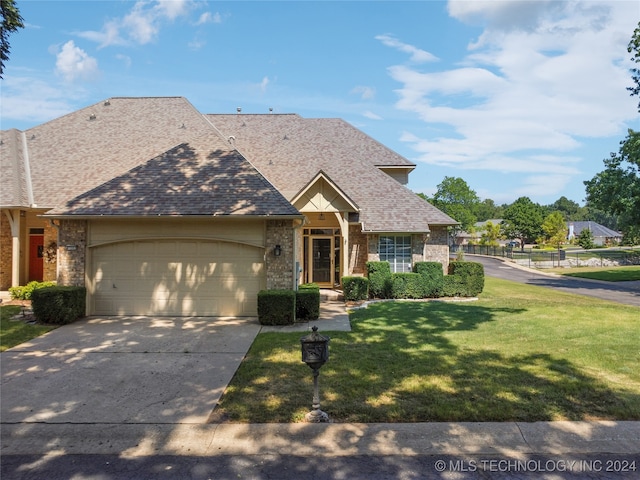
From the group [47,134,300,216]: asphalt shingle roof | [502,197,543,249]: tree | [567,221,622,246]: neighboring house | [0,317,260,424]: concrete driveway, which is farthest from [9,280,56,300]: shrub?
[567,221,622,246]: neighboring house

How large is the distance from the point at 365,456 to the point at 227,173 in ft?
35.6

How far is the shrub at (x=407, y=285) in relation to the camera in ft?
52.7

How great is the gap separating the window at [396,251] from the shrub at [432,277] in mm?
993

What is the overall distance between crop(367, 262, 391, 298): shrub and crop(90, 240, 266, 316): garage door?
547 centimetres

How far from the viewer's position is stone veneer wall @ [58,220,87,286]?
12.1m

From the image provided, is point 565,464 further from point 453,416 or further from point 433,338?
point 433,338

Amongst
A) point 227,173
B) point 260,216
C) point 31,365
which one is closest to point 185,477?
point 31,365

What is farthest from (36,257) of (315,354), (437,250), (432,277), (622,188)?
(622,188)

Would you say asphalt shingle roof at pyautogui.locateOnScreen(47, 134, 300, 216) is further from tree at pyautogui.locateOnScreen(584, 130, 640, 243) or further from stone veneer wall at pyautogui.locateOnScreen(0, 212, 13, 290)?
tree at pyautogui.locateOnScreen(584, 130, 640, 243)

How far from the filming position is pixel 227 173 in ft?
44.3

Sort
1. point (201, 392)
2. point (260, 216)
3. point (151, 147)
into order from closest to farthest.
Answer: point (201, 392) → point (260, 216) → point (151, 147)

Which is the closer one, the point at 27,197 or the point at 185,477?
the point at 185,477

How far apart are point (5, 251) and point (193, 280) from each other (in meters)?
9.56

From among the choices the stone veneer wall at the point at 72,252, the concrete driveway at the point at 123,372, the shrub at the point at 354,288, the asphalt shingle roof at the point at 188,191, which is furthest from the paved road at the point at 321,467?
the shrub at the point at 354,288
